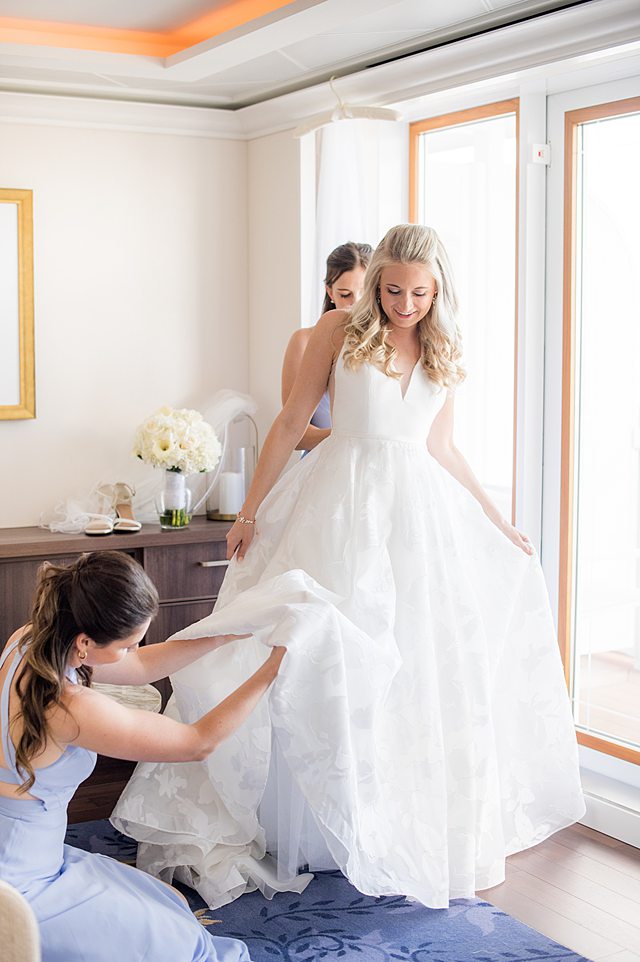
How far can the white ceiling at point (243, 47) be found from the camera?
3156mm

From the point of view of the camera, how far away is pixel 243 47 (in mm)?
3461

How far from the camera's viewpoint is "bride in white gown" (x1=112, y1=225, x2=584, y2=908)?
2.58 m

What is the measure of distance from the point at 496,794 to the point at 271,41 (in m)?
2.27

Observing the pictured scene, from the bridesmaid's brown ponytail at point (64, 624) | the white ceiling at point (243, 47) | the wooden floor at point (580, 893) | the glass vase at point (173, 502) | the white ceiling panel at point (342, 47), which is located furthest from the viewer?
the glass vase at point (173, 502)

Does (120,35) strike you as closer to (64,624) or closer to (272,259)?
(272,259)

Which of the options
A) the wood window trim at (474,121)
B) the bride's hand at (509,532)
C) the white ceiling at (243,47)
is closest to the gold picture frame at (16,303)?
the white ceiling at (243,47)

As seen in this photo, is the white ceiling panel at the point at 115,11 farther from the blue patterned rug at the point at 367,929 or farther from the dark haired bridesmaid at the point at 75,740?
the blue patterned rug at the point at 367,929

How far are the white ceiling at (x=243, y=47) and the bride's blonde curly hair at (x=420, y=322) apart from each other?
662mm

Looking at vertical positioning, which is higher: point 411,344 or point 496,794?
point 411,344

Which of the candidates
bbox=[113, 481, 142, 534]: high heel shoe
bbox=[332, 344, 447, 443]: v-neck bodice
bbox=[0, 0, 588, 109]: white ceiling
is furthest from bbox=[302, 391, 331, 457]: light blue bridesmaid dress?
bbox=[0, 0, 588, 109]: white ceiling

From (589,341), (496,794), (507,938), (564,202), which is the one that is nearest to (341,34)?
(564,202)

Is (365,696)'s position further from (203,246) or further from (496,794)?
(203,246)

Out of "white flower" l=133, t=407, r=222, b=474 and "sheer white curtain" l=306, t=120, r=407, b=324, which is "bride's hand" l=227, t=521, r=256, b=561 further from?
"sheer white curtain" l=306, t=120, r=407, b=324

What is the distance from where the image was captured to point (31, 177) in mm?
4211
